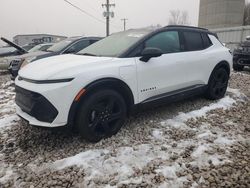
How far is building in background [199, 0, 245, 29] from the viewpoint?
37.7m

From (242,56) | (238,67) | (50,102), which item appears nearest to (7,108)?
(50,102)

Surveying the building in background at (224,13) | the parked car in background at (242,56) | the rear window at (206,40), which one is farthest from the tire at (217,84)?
the building in background at (224,13)

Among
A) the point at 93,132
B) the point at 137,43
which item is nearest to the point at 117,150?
the point at 93,132

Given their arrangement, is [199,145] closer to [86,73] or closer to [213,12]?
[86,73]

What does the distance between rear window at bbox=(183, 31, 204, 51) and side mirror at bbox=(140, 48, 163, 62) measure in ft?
3.60

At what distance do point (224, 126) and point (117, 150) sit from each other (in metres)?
1.90

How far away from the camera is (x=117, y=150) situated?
11.3 ft

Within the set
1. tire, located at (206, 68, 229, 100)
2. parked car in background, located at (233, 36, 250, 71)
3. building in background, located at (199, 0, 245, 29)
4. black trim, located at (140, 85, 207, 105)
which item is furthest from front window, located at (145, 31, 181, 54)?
building in background, located at (199, 0, 245, 29)

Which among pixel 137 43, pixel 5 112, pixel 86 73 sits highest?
pixel 137 43

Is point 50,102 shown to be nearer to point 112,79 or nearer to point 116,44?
point 112,79

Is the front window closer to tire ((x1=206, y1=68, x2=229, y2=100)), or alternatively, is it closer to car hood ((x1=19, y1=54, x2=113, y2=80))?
car hood ((x1=19, y1=54, x2=113, y2=80))

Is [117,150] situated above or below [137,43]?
below

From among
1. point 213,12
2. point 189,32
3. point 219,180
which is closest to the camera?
point 219,180

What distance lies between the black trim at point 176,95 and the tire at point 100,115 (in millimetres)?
466
